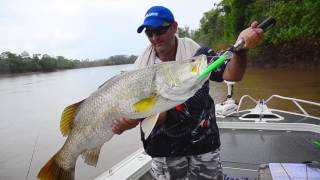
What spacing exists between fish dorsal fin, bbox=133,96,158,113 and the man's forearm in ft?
1.86

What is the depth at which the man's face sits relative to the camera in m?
2.33

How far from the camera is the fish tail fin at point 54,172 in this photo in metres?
2.21

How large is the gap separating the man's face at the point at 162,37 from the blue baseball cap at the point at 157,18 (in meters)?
0.04

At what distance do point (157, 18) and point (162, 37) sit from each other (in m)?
0.15

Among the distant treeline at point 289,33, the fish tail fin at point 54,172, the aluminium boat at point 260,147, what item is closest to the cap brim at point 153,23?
the fish tail fin at point 54,172

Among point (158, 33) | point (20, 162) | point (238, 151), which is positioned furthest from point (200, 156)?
point (20, 162)

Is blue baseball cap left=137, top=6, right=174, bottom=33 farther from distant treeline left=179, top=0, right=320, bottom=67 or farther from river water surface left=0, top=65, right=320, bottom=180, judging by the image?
distant treeline left=179, top=0, right=320, bottom=67

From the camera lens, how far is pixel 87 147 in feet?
7.29

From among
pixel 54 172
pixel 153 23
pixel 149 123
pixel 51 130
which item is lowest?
pixel 51 130

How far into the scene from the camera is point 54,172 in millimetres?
2219

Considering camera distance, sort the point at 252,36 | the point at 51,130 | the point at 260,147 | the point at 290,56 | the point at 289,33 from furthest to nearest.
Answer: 1. the point at 290,56
2. the point at 289,33
3. the point at 51,130
4. the point at 260,147
5. the point at 252,36

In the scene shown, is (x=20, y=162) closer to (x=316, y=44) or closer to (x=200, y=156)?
(x=200, y=156)

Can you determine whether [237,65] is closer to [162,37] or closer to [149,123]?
[162,37]

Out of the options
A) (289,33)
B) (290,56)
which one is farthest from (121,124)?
(290,56)
